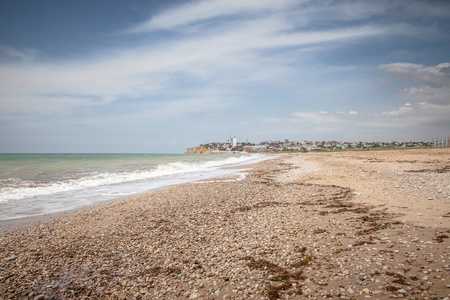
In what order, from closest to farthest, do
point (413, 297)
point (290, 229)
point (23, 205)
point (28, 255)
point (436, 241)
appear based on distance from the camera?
point (413, 297) → point (436, 241) → point (28, 255) → point (290, 229) → point (23, 205)

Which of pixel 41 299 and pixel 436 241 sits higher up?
pixel 436 241

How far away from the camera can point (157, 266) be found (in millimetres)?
5438

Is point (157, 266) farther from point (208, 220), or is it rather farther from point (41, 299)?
point (208, 220)

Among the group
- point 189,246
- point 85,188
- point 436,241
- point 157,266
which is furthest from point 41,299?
point 85,188

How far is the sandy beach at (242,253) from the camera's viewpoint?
425 cm

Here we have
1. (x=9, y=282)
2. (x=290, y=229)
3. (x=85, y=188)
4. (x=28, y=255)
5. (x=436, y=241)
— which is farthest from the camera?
(x=85, y=188)

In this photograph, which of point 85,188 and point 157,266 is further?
point 85,188

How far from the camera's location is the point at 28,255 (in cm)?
611

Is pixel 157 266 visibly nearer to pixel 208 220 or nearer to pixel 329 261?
pixel 208 220

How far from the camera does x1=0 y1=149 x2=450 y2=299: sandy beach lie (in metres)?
4.25

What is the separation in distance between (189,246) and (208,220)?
2.15m

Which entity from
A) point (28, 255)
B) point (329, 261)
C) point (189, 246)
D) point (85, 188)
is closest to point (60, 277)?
point (28, 255)

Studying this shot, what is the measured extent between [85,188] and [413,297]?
1954 centimetres

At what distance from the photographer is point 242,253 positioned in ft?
18.7
